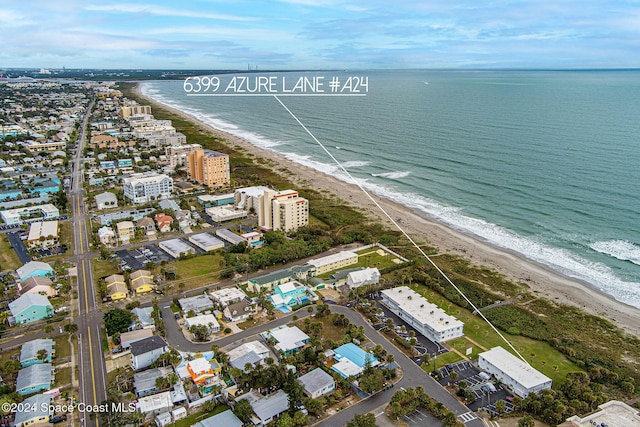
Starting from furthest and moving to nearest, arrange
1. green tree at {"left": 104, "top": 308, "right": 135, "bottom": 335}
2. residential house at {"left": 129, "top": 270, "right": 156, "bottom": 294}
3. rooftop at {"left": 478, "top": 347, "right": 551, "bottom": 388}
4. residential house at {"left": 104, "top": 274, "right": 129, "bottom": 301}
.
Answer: residential house at {"left": 129, "top": 270, "right": 156, "bottom": 294} < residential house at {"left": 104, "top": 274, "right": 129, "bottom": 301} < green tree at {"left": 104, "top": 308, "right": 135, "bottom": 335} < rooftop at {"left": 478, "top": 347, "right": 551, "bottom": 388}

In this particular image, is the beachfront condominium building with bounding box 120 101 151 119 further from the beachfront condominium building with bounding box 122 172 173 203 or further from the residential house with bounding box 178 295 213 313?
the residential house with bounding box 178 295 213 313

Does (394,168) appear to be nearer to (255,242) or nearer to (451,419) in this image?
(255,242)

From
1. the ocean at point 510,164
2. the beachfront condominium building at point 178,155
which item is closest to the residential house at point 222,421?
the ocean at point 510,164

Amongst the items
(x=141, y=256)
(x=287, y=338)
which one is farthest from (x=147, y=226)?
(x=287, y=338)

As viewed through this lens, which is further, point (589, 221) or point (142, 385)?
point (589, 221)

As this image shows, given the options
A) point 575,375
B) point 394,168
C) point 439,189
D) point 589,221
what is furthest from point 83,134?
point 575,375

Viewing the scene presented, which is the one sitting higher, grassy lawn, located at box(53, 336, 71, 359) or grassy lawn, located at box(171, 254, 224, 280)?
grassy lawn, located at box(171, 254, 224, 280)

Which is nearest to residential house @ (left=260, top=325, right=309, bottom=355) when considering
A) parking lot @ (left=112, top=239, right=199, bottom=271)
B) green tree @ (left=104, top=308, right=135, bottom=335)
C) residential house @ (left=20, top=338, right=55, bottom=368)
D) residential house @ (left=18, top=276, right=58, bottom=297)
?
green tree @ (left=104, top=308, right=135, bottom=335)

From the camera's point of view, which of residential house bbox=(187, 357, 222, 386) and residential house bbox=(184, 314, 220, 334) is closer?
residential house bbox=(187, 357, 222, 386)
